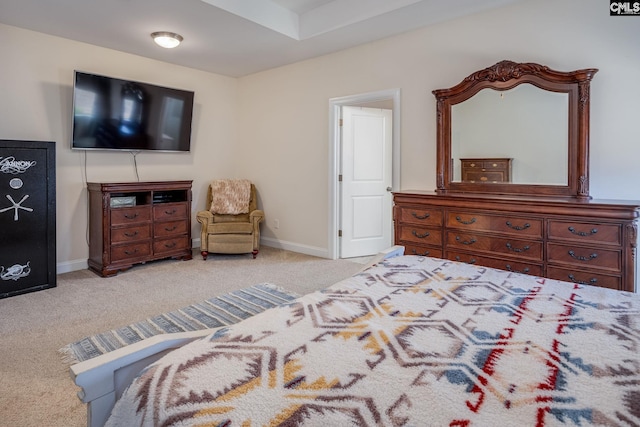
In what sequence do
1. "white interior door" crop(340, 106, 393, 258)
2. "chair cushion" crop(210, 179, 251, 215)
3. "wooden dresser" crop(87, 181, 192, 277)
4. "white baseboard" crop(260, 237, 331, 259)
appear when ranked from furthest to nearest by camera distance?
"chair cushion" crop(210, 179, 251, 215)
"white baseboard" crop(260, 237, 331, 259)
"white interior door" crop(340, 106, 393, 258)
"wooden dresser" crop(87, 181, 192, 277)

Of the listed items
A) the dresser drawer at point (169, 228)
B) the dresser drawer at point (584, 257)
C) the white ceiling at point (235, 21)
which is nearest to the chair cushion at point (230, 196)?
the dresser drawer at point (169, 228)

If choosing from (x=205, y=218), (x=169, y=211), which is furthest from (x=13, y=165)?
(x=205, y=218)

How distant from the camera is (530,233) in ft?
9.48

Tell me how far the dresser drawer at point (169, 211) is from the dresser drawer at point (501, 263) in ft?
10.6

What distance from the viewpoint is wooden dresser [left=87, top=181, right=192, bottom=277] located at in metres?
4.17

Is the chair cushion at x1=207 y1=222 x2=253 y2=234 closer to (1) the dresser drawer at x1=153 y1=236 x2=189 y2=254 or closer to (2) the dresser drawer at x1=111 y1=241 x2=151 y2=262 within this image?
(1) the dresser drawer at x1=153 y1=236 x2=189 y2=254

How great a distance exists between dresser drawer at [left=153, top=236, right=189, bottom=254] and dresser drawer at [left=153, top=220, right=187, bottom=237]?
A: 0.25 feet

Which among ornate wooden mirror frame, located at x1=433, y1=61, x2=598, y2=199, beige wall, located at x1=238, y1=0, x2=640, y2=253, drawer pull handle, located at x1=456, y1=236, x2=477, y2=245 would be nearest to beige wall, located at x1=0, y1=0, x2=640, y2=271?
beige wall, located at x1=238, y1=0, x2=640, y2=253

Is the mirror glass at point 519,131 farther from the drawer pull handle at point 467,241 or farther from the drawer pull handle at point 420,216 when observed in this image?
the drawer pull handle at point 467,241

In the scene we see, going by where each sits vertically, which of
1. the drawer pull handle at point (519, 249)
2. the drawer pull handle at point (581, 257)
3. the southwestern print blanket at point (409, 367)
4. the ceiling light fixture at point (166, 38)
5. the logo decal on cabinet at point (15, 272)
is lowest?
the logo decal on cabinet at point (15, 272)

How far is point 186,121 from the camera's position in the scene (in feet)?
17.0

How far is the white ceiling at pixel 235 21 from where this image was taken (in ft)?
11.2

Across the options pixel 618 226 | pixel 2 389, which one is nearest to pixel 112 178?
pixel 2 389

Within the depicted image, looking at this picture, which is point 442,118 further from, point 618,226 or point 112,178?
point 112,178
